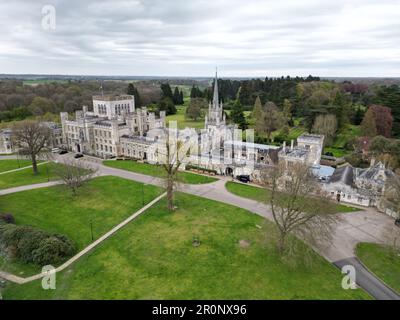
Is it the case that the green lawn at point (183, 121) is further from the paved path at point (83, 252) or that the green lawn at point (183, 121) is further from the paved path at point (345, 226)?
the paved path at point (83, 252)

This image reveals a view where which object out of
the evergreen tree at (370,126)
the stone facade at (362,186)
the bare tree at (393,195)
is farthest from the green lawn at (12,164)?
the evergreen tree at (370,126)

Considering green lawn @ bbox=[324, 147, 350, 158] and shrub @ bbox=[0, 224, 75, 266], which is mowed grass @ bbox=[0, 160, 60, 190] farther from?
green lawn @ bbox=[324, 147, 350, 158]

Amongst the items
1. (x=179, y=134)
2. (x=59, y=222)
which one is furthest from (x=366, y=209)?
(x=59, y=222)

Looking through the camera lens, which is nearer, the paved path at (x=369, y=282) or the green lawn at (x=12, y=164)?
the paved path at (x=369, y=282)

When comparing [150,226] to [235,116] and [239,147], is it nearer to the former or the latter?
[239,147]
